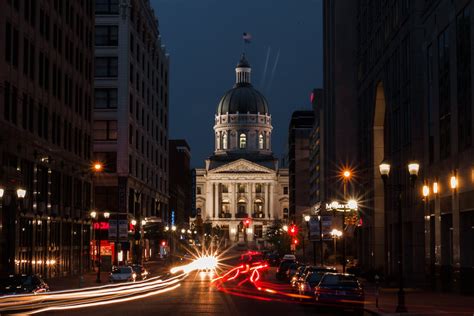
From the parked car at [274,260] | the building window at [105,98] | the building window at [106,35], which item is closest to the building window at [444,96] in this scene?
the building window at [105,98]

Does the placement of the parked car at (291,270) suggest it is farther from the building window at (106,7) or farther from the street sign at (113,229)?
the building window at (106,7)

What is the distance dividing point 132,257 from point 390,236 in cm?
4782

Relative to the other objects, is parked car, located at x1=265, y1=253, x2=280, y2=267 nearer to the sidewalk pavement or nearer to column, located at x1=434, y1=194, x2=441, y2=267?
the sidewalk pavement

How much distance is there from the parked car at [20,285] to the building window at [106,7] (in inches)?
2559

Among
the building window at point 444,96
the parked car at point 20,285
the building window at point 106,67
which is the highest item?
the building window at point 106,67

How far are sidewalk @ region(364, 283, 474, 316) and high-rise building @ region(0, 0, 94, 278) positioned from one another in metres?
17.8

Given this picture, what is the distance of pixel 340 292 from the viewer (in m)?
34.3

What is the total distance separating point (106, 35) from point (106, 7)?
116 inches

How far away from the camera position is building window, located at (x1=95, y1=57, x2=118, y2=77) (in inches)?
3937

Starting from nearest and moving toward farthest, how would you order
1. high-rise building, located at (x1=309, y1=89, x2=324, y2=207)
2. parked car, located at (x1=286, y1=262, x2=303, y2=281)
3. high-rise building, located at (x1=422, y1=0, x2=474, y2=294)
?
high-rise building, located at (x1=422, y1=0, x2=474, y2=294) < parked car, located at (x1=286, y1=262, x2=303, y2=281) < high-rise building, located at (x1=309, y1=89, x2=324, y2=207)

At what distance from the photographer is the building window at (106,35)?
99938 mm

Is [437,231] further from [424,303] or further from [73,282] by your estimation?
[73,282]

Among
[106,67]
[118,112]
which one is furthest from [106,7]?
[118,112]

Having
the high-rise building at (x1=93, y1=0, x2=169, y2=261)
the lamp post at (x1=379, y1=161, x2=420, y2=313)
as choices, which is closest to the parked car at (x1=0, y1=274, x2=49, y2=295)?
the lamp post at (x1=379, y1=161, x2=420, y2=313)
